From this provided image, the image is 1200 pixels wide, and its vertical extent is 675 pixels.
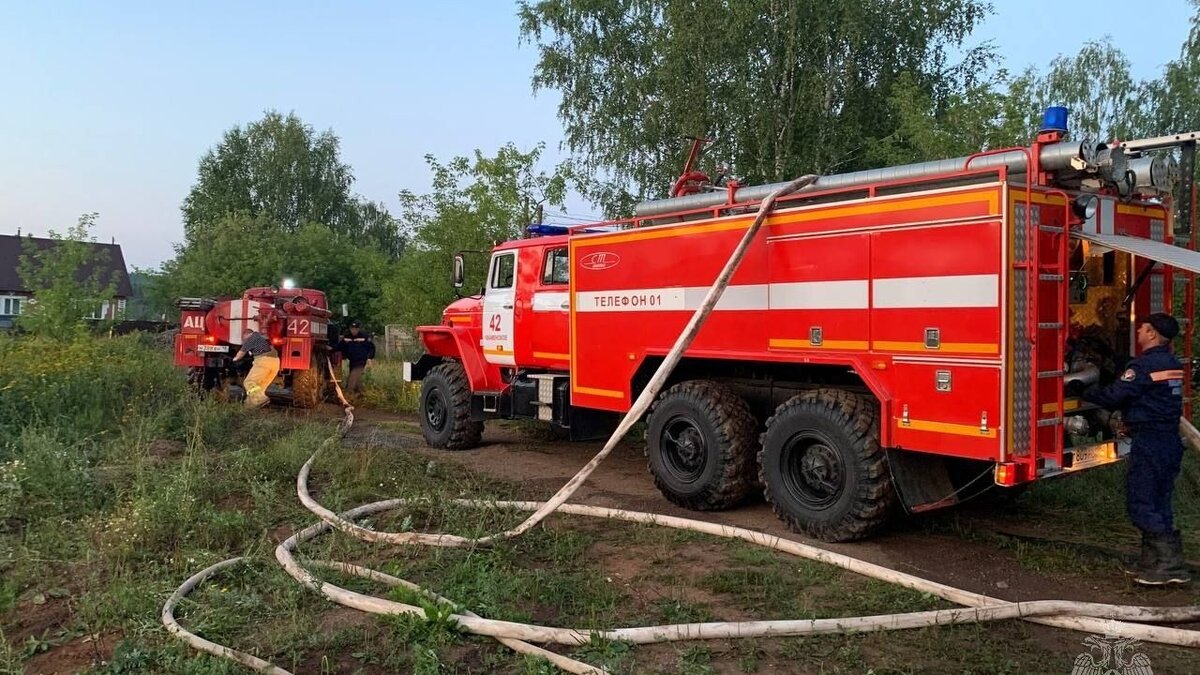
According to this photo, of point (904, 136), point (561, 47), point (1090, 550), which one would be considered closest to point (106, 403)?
point (1090, 550)

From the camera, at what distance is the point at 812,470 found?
241 inches

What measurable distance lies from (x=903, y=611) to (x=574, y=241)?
195 inches

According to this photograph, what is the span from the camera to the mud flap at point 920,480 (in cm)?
570

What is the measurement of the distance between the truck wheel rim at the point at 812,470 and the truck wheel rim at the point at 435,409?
17.7 ft

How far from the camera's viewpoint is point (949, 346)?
533 cm

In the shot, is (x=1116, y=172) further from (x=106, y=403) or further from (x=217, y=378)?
(x=217, y=378)

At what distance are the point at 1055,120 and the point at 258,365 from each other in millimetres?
11604

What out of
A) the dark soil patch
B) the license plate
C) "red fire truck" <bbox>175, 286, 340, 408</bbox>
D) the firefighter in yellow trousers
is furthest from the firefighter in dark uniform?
"red fire truck" <bbox>175, 286, 340, 408</bbox>

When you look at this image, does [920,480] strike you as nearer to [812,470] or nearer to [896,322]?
[812,470]

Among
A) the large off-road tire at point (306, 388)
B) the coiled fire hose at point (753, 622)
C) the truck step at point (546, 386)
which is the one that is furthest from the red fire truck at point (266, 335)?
the coiled fire hose at point (753, 622)

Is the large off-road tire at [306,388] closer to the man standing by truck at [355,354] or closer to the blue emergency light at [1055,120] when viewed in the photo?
the man standing by truck at [355,354]

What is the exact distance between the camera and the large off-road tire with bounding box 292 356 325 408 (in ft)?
46.6

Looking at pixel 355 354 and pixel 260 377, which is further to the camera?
pixel 355 354

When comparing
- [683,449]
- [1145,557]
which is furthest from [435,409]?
[1145,557]
